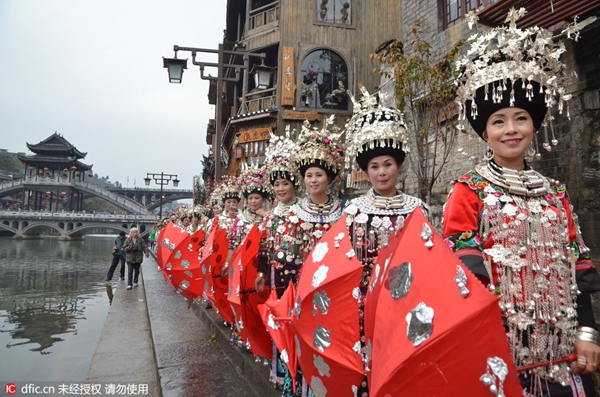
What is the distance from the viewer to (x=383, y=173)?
274cm

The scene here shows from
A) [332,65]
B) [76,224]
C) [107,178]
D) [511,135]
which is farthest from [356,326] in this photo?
[107,178]

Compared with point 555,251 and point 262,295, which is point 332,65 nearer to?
point 262,295

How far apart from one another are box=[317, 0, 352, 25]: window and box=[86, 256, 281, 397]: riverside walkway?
1478cm

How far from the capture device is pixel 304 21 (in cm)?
1711

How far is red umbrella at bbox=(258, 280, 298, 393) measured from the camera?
2631mm

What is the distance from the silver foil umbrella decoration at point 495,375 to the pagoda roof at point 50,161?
7984cm

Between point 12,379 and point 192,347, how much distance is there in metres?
2.74

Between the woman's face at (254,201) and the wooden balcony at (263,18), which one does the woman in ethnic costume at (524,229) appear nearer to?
the woman's face at (254,201)

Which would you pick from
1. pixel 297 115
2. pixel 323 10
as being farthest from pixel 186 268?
pixel 323 10

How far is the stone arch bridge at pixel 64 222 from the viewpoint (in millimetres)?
53469

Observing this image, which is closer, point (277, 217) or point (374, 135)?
point (374, 135)

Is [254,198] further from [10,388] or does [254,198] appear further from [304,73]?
[304,73]

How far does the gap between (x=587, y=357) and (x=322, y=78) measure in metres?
16.9

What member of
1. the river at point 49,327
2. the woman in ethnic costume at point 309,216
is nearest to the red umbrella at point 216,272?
the woman in ethnic costume at point 309,216
